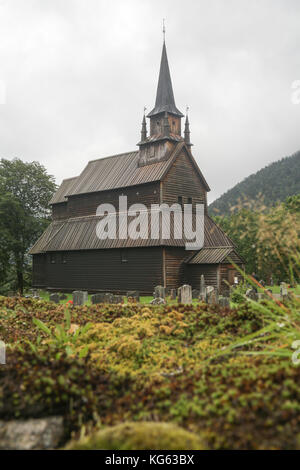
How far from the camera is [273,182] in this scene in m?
98.1

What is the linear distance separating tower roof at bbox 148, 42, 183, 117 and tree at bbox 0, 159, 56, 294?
61.3ft

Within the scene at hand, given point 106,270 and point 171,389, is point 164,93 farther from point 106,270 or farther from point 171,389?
point 171,389

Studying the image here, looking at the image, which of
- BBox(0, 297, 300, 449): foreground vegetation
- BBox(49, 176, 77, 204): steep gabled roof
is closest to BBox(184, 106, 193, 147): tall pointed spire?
BBox(49, 176, 77, 204): steep gabled roof

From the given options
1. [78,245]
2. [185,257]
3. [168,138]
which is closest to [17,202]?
[78,245]

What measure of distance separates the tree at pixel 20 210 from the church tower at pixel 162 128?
55.3ft

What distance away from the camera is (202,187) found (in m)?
37.0

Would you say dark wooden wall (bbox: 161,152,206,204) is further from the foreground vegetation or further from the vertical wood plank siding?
the foreground vegetation

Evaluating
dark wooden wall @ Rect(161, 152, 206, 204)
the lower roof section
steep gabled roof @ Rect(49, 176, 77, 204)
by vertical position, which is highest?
steep gabled roof @ Rect(49, 176, 77, 204)

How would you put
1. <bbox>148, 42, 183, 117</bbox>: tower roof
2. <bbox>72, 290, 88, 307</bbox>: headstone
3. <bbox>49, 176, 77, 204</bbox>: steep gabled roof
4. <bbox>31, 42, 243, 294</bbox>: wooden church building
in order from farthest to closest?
<bbox>49, 176, 77, 204</bbox>: steep gabled roof → <bbox>148, 42, 183, 117</bbox>: tower roof → <bbox>31, 42, 243, 294</bbox>: wooden church building → <bbox>72, 290, 88, 307</bbox>: headstone

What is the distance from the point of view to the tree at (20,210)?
45.1m

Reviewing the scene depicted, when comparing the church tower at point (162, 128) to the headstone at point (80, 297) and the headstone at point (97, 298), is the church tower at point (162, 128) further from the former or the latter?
the headstone at point (80, 297)

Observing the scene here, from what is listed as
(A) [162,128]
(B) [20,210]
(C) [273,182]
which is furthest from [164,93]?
(C) [273,182]

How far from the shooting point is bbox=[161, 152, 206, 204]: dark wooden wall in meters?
34.1

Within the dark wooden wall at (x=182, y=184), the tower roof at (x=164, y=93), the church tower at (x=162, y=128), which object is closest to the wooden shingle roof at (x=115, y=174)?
the dark wooden wall at (x=182, y=184)
